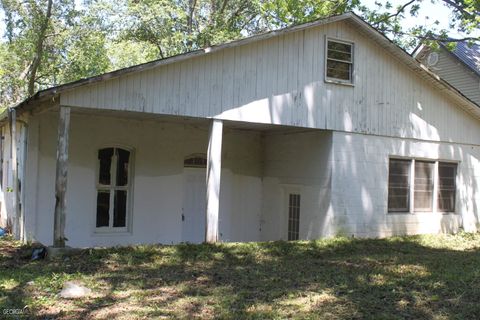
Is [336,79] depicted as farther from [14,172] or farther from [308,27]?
[14,172]

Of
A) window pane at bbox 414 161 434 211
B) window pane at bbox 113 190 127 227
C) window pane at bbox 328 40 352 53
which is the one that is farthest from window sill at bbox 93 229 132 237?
window pane at bbox 414 161 434 211

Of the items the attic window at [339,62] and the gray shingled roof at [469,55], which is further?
the gray shingled roof at [469,55]

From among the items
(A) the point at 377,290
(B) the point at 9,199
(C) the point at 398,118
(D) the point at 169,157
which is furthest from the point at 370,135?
(B) the point at 9,199

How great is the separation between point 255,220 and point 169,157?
11.1 feet

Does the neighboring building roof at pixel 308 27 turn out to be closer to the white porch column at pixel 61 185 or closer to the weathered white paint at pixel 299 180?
the white porch column at pixel 61 185

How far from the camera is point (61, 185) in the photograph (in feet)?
32.4

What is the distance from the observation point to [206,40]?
26.6 m

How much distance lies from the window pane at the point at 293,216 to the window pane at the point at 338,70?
3.35 meters

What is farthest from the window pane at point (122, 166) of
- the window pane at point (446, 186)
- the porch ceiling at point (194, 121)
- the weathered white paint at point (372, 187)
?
the window pane at point (446, 186)

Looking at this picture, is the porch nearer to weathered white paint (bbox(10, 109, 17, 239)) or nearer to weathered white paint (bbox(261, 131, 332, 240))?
weathered white paint (bbox(261, 131, 332, 240))

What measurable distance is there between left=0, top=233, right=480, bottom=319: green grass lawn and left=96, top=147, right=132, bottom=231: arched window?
2.31 metres

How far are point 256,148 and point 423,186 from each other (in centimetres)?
487

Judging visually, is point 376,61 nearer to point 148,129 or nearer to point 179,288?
point 148,129

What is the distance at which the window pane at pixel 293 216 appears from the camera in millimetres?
14188
